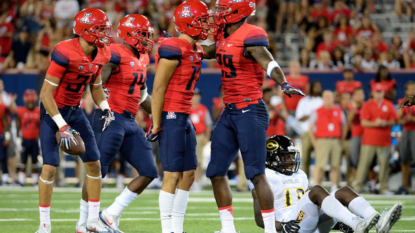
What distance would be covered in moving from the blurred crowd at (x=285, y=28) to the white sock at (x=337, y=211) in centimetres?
938

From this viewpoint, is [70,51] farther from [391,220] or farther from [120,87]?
[391,220]

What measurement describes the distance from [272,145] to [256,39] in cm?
100

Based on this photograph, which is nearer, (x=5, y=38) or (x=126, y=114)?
(x=126, y=114)

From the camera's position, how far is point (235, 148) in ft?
19.0

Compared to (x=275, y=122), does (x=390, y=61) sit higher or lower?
higher

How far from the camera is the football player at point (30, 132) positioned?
1327cm

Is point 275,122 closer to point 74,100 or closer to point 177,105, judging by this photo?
point 74,100

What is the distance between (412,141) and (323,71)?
290 centimetres

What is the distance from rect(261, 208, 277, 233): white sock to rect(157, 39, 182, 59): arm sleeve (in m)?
1.55

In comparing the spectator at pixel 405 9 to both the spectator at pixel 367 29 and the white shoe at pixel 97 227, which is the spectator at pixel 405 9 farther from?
the white shoe at pixel 97 227

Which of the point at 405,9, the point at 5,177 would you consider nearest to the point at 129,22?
the point at 5,177

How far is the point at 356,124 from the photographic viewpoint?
12.7 metres

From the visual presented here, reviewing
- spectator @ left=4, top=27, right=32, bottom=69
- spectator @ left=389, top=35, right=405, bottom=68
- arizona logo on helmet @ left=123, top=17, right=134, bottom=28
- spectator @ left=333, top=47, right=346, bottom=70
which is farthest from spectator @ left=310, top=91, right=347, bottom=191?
spectator @ left=4, top=27, right=32, bottom=69

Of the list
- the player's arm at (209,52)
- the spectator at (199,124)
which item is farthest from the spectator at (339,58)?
the player's arm at (209,52)
